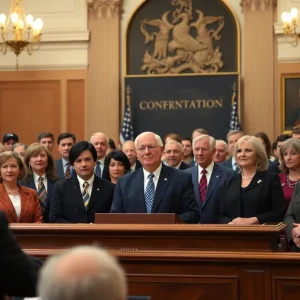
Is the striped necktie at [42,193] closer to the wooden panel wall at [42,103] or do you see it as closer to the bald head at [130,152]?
the bald head at [130,152]

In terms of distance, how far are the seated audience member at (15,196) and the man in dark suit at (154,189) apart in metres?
0.74

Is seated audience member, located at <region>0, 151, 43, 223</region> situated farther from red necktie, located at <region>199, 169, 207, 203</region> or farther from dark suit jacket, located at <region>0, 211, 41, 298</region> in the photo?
dark suit jacket, located at <region>0, 211, 41, 298</region>

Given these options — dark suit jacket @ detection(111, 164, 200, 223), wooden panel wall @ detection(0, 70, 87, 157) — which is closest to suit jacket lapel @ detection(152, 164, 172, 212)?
dark suit jacket @ detection(111, 164, 200, 223)

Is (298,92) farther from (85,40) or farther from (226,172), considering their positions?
(226,172)

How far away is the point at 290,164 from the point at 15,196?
2409 mm

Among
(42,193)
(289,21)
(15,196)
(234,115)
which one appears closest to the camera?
(15,196)

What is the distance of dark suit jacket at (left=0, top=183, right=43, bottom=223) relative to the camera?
6414 mm

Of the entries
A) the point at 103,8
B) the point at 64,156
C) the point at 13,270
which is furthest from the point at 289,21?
the point at 13,270

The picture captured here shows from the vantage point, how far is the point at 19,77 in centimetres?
1391

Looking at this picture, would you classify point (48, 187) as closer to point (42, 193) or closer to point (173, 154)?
point (42, 193)

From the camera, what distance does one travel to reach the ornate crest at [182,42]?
13.4m

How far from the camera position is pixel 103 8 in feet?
44.9

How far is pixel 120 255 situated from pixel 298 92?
877 centimetres

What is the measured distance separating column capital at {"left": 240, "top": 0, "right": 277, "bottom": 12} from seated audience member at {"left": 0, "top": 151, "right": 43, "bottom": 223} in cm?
749
